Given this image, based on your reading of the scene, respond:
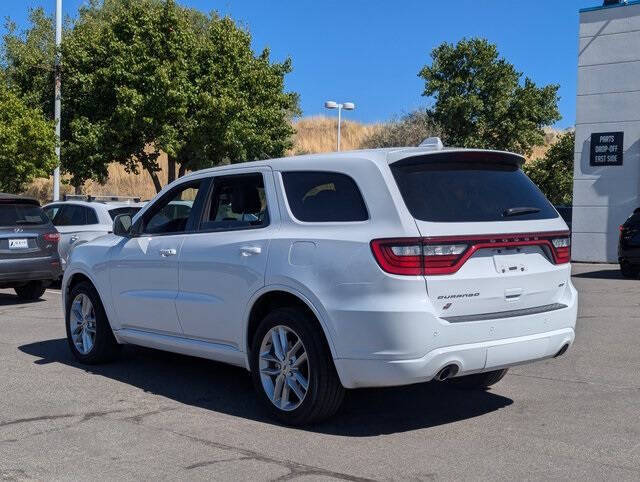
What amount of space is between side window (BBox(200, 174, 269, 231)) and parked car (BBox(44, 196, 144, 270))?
24.2 feet

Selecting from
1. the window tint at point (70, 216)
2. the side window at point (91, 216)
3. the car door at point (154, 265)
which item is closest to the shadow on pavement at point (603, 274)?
the side window at point (91, 216)

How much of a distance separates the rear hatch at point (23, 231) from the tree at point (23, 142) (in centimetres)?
1099

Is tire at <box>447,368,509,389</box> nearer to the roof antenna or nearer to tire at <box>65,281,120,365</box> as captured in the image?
the roof antenna

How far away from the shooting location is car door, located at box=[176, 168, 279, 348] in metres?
5.94

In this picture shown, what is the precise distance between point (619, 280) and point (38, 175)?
16039mm

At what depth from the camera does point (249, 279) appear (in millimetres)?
5883

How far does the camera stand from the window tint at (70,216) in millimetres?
14312

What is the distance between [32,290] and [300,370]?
8.96 meters

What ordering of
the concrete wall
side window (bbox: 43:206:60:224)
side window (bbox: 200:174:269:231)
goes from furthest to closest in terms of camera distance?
the concrete wall
side window (bbox: 43:206:60:224)
side window (bbox: 200:174:269:231)

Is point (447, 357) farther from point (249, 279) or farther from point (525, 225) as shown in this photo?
point (249, 279)

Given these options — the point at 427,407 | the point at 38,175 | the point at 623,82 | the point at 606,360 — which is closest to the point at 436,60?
the point at 623,82

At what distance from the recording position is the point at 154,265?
272 inches

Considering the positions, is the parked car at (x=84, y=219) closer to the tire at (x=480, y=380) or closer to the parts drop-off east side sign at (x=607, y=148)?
the tire at (x=480, y=380)

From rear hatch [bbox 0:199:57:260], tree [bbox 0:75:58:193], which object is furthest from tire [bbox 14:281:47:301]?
tree [bbox 0:75:58:193]
